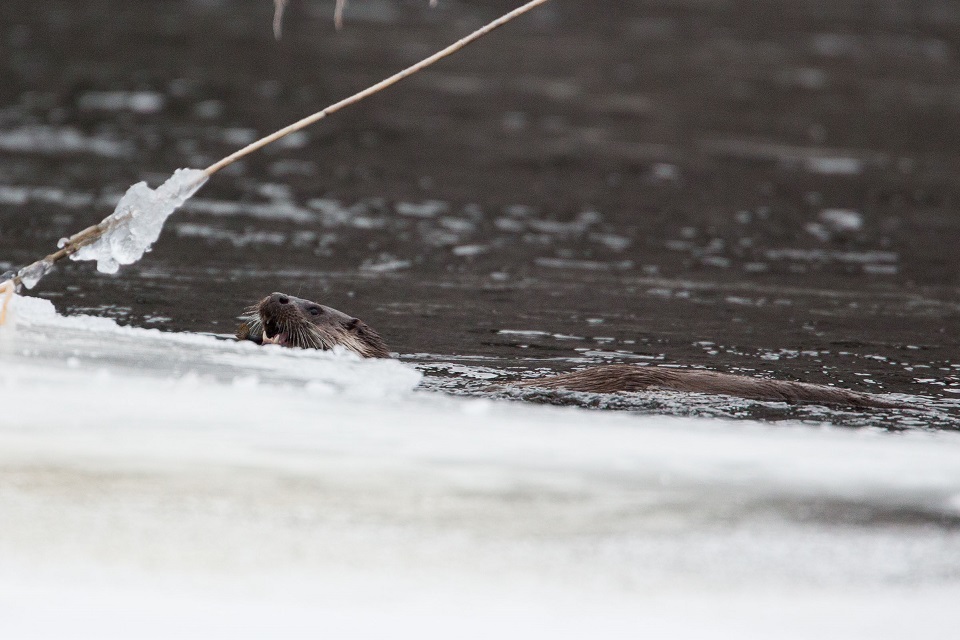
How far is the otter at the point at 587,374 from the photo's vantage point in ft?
17.2

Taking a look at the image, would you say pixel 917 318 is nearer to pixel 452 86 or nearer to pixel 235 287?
pixel 235 287

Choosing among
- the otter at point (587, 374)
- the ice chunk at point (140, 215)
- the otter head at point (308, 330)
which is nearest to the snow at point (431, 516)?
the otter at point (587, 374)

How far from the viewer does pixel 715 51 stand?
1934 centimetres

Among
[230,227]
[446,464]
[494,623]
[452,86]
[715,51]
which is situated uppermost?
[715,51]

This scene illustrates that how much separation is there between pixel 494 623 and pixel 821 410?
7.89ft

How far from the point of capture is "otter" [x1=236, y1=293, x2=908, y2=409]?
5.25 metres

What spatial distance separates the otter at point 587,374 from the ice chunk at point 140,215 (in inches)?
19.9

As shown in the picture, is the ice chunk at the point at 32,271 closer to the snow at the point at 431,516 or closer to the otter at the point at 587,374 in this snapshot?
the snow at the point at 431,516

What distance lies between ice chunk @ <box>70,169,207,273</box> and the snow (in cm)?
57

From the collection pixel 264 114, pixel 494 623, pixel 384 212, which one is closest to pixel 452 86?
pixel 264 114

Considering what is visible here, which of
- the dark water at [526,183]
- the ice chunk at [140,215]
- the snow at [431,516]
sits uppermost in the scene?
the dark water at [526,183]

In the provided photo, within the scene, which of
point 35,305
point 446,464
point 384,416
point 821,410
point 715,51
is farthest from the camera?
point 715,51

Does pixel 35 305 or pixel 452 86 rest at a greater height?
pixel 452 86

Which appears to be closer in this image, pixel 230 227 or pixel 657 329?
pixel 657 329
